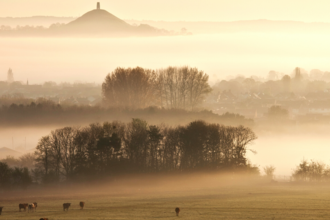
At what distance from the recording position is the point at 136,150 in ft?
287

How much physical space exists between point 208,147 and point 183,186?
44.5ft

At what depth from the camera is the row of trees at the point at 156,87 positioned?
148750 mm

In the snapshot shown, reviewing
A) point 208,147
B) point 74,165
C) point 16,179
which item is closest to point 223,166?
point 208,147

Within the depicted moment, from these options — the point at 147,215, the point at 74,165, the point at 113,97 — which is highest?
the point at 113,97

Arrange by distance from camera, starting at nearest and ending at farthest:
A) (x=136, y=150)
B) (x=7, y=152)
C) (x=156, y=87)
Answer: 1. (x=136, y=150)
2. (x=7, y=152)
3. (x=156, y=87)

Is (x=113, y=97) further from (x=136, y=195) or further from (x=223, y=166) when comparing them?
(x=136, y=195)

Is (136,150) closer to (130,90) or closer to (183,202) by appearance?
(183,202)

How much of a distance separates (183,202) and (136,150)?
3031 cm

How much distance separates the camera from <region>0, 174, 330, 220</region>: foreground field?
49688 mm

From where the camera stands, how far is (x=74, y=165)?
8219 centimetres

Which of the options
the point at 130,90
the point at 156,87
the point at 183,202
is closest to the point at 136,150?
the point at 183,202

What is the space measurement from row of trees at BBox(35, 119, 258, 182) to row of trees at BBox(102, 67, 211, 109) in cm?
5429

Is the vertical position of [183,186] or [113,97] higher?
[113,97]

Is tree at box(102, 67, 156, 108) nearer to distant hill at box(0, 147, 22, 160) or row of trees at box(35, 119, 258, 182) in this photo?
distant hill at box(0, 147, 22, 160)
